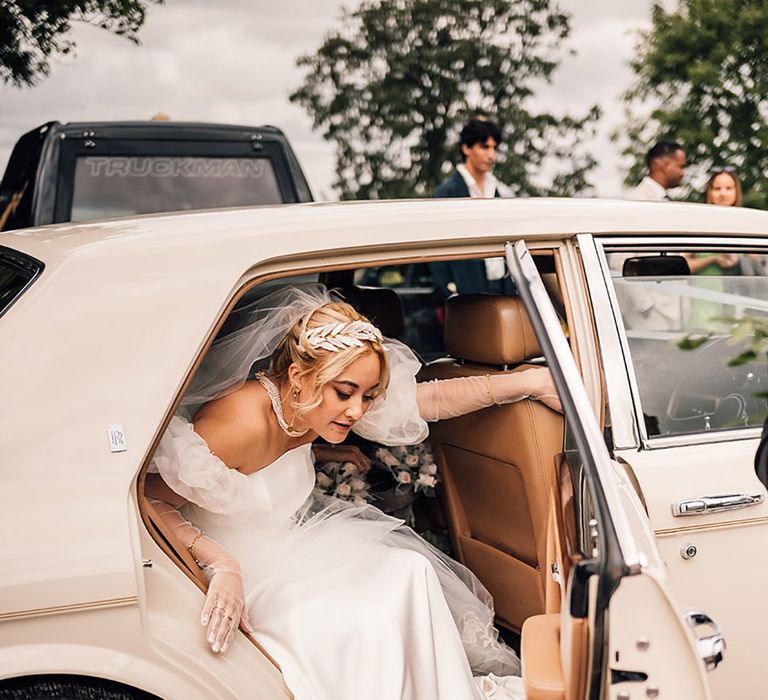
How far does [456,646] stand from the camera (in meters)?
2.39

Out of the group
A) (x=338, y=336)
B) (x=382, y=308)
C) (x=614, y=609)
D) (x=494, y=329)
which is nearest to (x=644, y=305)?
(x=494, y=329)

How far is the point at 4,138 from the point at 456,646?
18.2ft

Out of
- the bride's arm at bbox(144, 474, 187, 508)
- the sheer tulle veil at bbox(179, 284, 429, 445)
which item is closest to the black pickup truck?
the sheer tulle veil at bbox(179, 284, 429, 445)

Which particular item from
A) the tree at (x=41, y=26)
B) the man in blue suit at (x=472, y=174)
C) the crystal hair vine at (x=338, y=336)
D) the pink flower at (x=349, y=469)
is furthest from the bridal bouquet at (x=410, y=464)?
the tree at (x=41, y=26)

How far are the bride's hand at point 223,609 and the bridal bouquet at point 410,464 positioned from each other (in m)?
1.15

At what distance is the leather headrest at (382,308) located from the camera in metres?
3.35

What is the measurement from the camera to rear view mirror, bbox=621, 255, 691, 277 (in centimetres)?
261

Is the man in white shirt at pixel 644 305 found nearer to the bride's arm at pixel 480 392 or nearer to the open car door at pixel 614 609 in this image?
the bride's arm at pixel 480 392

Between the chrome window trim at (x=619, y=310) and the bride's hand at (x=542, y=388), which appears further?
the bride's hand at (x=542, y=388)

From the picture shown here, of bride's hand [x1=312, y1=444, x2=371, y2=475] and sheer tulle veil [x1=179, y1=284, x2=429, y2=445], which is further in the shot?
bride's hand [x1=312, y1=444, x2=371, y2=475]

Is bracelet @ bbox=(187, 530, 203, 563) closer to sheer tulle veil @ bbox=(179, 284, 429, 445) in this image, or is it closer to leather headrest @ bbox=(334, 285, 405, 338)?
sheer tulle veil @ bbox=(179, 284, 429, 445)

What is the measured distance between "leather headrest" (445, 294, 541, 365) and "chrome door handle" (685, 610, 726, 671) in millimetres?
1232

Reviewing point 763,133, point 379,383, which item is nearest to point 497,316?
point 379,383

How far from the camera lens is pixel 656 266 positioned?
8.82 feet
